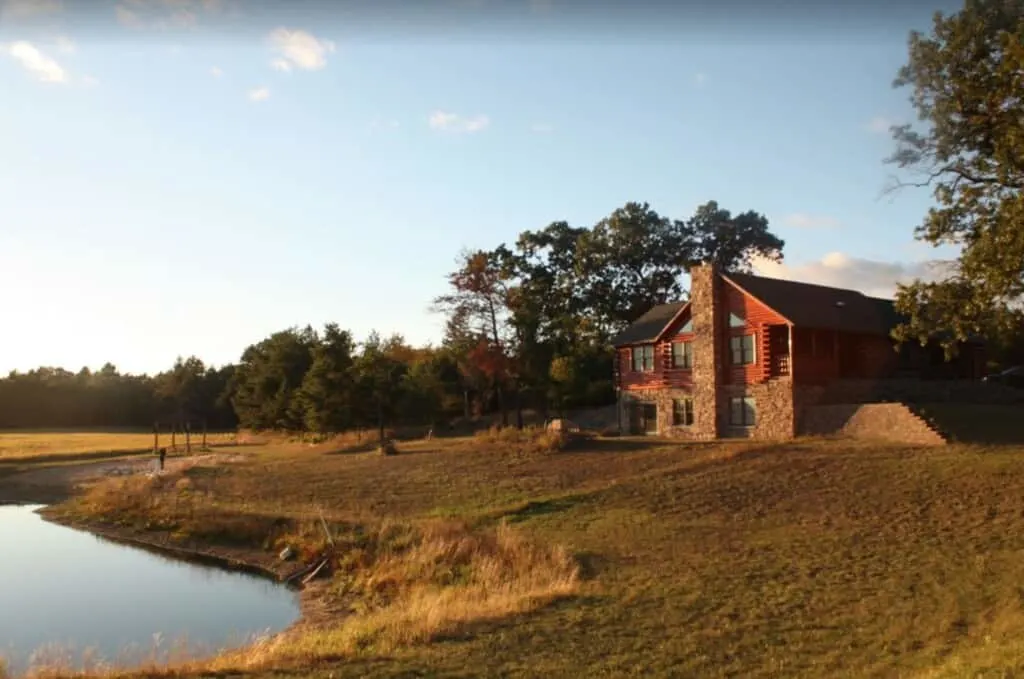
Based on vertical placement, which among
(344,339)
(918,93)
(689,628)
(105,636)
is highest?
(918,93)

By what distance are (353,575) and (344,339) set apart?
123 feet

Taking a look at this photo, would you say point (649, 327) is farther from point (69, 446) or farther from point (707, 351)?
point (69, 446)

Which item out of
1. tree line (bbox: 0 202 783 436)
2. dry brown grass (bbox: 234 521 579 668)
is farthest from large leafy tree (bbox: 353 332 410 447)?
dry brown grass (bbox: 234 521 579 668)

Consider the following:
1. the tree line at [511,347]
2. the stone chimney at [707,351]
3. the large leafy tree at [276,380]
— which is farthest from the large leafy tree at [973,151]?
the large leafy tree at [276,380]

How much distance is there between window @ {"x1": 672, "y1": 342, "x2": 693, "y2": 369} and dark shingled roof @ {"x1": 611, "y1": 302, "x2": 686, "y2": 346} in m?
1.72

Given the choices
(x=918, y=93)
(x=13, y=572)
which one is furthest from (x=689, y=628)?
(x=13, y=572)

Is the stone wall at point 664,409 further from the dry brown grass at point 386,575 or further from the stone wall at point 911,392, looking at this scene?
the dry brown grass at point 386,575

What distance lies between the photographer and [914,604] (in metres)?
14.0

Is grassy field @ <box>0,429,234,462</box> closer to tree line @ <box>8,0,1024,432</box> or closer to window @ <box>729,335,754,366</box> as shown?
tree line @ <box>8,0,1024,432</box>

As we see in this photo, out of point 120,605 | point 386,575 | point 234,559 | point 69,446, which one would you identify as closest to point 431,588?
point 386,575

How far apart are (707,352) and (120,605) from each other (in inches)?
1116

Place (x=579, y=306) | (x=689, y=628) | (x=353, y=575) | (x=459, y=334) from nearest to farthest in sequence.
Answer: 1. (x=689, y=628)
2. (x=353, y=575)
3. (x=459, y=334)
4. (x=579, y=306)

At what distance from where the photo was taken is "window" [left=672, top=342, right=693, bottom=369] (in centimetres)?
4394

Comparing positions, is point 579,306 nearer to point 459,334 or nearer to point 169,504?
point 459,334
